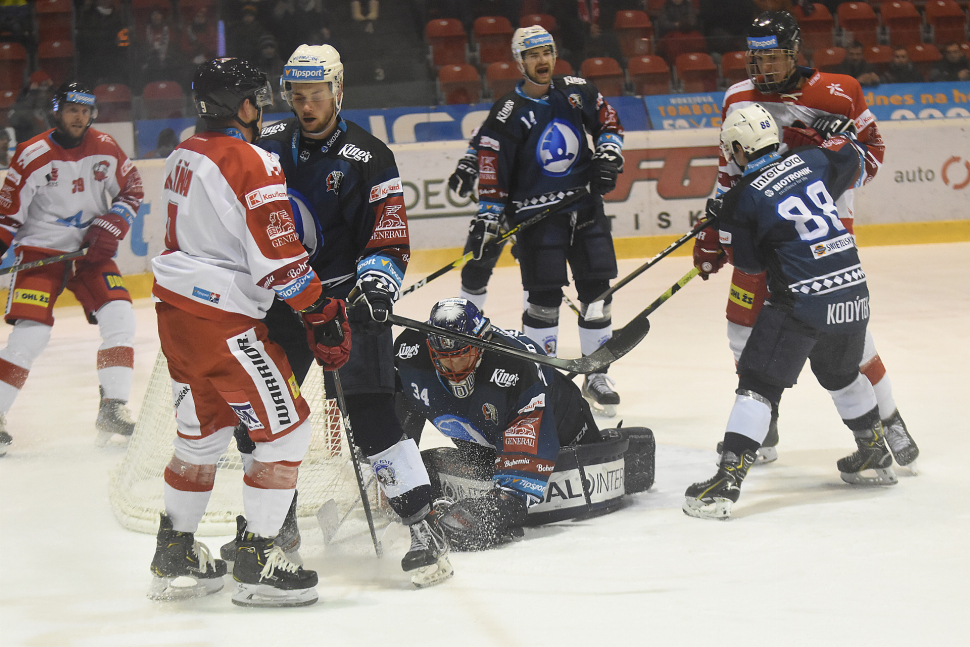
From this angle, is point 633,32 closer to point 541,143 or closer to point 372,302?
point 541,143

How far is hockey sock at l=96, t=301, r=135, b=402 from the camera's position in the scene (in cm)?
406

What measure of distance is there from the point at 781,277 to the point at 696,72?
5.88m

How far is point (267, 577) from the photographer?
91.4 inches

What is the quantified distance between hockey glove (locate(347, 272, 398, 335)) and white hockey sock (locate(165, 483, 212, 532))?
0.53 meters

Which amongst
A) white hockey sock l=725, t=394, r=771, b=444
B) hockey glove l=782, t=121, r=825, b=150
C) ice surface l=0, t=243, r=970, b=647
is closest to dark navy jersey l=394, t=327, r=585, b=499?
ice surface l=0, t=243, r=970, b=647

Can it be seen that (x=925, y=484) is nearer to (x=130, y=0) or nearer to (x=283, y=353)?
(x=283, y=353)

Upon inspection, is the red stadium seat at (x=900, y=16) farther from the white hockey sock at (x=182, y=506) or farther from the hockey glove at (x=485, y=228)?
the white hockey sock at (x=182, y=506)

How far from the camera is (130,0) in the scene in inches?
313

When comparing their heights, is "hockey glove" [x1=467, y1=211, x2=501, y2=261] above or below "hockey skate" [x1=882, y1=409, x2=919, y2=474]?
above

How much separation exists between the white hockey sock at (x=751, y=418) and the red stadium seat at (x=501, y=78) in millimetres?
5486

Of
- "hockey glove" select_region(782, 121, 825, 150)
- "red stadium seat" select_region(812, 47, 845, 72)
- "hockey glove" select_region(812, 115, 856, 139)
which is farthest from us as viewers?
"red stadium seat" select_region(812, 47, 845, 72)

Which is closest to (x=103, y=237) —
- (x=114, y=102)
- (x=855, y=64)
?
(x=114, y=102)

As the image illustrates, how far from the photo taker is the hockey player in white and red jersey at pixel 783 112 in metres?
3.45

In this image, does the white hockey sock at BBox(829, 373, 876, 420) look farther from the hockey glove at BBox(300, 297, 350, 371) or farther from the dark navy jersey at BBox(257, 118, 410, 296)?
the hockey glove at BBox(300, 297, 350, 371)
